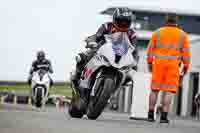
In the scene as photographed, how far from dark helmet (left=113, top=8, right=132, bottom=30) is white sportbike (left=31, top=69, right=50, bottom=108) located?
10779 mm

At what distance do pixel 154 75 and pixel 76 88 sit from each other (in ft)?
3.97

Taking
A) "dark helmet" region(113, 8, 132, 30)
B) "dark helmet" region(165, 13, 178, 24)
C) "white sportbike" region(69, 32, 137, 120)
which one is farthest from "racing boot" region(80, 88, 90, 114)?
"dark helmet" region(165, 13, 178, 24)

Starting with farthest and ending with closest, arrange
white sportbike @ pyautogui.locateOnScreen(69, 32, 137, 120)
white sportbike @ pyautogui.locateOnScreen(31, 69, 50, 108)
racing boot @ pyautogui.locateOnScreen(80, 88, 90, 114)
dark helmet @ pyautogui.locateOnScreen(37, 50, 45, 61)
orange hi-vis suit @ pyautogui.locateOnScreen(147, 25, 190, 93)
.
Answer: white sportbike @ pyautogui.locateOnScreen(31, 69, 50, 108) < dark helmet @ pyautogui.locateOnScreen(37, 50, 45, 61) < orange hi-vis suit @ pyautogui.locateOnScreen(147, 25, 190, 93) < racing boot @ pyautogui.locateOnScreen(80, 88, 90, 114) < white sportbike @ pyautogui.locateOnScreen(69, 32, 137, 120)

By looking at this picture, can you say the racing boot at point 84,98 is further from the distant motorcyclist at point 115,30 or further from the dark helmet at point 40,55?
the dark helmet at point 40,55

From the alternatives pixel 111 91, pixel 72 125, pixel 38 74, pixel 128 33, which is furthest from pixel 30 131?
pixel 38 74

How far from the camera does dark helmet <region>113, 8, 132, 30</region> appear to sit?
14.2 meters

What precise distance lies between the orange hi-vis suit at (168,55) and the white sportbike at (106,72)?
663 millimetres

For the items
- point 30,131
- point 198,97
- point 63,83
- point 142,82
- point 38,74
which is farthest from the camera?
point 63,83

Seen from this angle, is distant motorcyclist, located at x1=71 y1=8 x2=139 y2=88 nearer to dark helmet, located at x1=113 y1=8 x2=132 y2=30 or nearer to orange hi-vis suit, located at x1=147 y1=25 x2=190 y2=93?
dark helmet, located at x1=113 y1=8 x2=132 y2=30

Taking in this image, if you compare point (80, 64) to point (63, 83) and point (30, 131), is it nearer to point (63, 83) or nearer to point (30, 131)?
point (30, 131)

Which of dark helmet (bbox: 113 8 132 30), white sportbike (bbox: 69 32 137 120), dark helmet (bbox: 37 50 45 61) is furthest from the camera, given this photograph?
dark helmet (bbox: 37 50 45 61)

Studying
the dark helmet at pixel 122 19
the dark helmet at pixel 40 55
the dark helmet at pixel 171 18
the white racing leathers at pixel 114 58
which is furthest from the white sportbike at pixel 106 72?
the dark helmet at pixel 40 55

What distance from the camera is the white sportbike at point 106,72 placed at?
44.8 feet

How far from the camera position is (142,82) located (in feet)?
65.8
